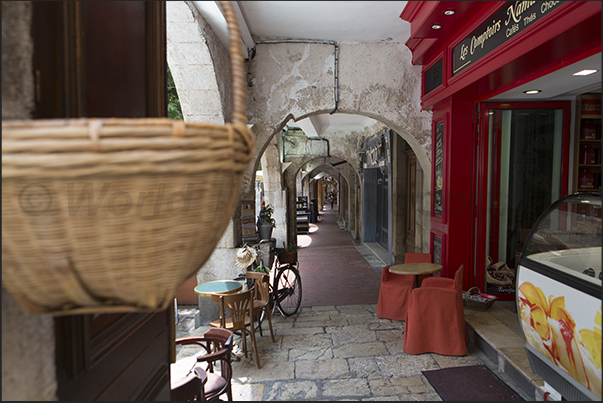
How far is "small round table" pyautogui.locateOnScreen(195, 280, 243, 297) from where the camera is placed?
3886 mm

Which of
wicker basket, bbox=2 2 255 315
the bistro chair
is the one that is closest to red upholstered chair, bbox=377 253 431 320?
the bistro chair

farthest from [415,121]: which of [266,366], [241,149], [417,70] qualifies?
[241,149]

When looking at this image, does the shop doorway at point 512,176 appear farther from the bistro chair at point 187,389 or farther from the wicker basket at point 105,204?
the wicker basket at point 105,204

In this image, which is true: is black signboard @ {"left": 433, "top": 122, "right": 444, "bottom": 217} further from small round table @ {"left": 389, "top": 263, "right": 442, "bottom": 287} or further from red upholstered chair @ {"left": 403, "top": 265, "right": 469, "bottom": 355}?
red upholstered chair @ {"left": 403, "top": 265, "right": 469, "bottom": 355}

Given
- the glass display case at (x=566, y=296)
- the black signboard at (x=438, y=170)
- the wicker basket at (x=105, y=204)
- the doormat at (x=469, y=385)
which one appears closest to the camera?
the wicker basket at (x=105, y=204)

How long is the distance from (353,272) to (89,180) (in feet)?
24.9

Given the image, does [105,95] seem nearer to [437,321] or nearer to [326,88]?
[437,321]

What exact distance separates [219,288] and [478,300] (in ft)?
9.05

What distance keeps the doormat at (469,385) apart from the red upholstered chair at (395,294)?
1.32 m

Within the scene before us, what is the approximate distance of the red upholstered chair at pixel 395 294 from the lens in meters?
4.68

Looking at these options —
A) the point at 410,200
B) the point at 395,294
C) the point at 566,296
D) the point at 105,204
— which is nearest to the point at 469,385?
the point at 566,296

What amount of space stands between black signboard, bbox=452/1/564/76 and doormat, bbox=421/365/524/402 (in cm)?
260

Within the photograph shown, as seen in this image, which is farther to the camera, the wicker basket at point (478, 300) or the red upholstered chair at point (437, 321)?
the wicker basket at point (478, 300)

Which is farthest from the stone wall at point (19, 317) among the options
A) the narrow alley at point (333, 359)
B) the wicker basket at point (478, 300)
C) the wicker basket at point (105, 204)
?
the wicker basket at point (478, 300)
